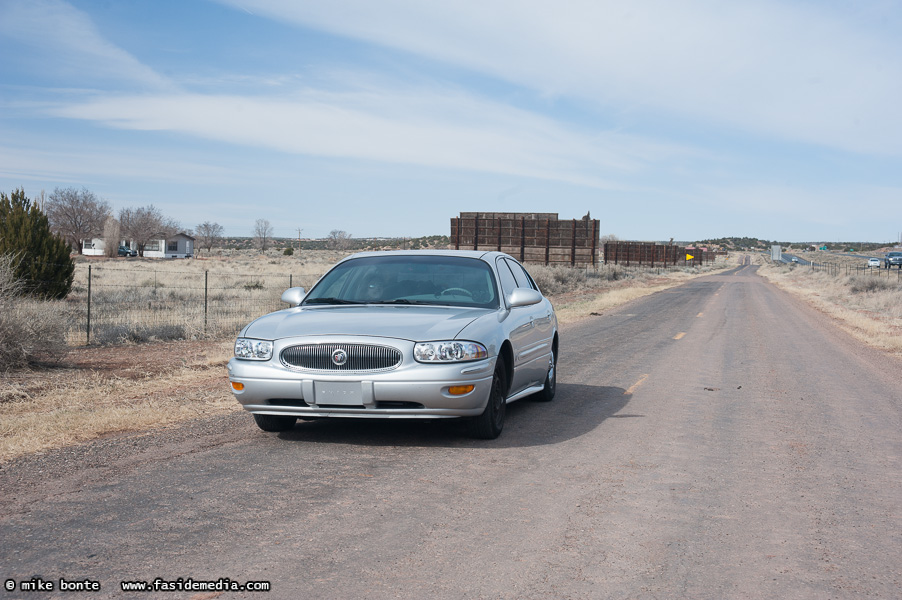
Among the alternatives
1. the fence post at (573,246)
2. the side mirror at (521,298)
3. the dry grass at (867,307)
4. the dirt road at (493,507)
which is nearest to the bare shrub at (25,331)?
the dirt road at (493,507)

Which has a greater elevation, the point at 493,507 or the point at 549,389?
the point at 549,389

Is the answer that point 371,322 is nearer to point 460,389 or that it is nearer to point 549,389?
point 460,389

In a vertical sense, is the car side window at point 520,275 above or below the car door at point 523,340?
Result: above

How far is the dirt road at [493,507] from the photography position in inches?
155

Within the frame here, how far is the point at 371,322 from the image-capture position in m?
6.51

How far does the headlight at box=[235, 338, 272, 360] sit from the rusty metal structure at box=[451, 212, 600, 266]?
37020 mm

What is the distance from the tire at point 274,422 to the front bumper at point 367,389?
1.45ft

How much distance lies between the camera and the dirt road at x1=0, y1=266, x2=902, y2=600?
12.9ft

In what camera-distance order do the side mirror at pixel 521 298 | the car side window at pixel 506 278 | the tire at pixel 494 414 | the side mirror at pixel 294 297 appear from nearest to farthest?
1. the tire at pixel 494 414
2. the side mirror at pixel 521 298
3. the side mirror at pixel 294 297
4. the car side window at pixel 506 278

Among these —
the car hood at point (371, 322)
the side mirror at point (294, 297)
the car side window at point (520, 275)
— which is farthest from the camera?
the car side window at point (520, 275)

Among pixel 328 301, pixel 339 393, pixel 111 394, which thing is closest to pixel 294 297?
pixel 328 301

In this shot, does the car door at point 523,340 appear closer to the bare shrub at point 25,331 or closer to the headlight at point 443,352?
the headlight at point 443,352

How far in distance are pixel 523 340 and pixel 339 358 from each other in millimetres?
2300

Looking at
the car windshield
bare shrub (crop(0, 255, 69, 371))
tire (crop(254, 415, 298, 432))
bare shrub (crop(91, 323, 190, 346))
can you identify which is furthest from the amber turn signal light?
bare shrub (crop(91, 323, 190, 346))
